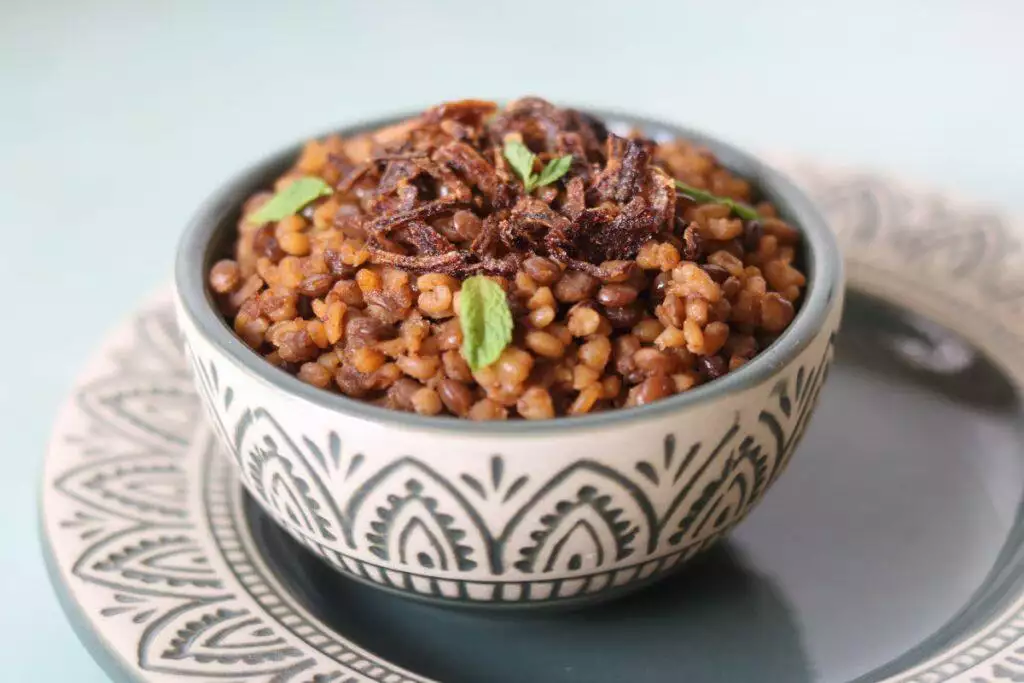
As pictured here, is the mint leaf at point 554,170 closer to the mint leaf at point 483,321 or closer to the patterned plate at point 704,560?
the mint leaf at point 483,321

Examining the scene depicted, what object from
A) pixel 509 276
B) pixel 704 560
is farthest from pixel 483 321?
pixel 704 560

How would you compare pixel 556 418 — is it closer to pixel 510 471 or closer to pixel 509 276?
pixel 510 471

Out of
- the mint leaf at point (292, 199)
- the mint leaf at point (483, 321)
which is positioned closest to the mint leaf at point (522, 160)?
the mint leaf at point (483, 321)

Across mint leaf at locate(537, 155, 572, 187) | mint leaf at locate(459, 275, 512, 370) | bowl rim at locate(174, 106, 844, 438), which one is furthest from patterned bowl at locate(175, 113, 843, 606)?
mint leaf at locate(537, 155, 572, 187)

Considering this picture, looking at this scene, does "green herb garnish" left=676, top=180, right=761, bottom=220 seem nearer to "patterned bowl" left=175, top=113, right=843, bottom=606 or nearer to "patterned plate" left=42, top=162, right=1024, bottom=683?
"patterned bowl" left=175, top=113, right=843, bottom=606

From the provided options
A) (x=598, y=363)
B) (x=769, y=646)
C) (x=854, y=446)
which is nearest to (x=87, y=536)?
(x=598, y=363)
